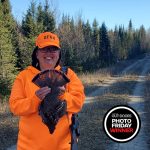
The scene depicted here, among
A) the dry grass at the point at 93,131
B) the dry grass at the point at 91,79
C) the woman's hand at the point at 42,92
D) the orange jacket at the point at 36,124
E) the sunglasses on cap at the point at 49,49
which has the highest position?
the sunglasses on cap at the point at 49,49

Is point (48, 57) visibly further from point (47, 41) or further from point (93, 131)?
point (93, 131)

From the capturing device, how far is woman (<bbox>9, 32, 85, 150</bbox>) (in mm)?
3668

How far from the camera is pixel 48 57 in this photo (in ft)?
12.7

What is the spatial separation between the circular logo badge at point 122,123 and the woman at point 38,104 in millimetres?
925

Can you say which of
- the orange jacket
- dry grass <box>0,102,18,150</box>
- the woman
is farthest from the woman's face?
dry grass <box>0,102,18,150</box>

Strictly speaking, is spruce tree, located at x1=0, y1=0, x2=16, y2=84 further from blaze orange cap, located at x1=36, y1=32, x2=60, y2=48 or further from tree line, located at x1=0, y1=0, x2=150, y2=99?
blaze orange cap, located at x1=36, y1=32, x2=60, y2=48

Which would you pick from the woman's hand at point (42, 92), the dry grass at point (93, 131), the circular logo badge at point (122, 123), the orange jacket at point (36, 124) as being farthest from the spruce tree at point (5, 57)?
the woman's hand at point (42, 92)

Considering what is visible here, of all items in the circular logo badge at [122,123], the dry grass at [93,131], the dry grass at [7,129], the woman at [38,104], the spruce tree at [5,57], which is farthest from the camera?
the spruce tree at [5,57]

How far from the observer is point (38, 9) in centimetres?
3372

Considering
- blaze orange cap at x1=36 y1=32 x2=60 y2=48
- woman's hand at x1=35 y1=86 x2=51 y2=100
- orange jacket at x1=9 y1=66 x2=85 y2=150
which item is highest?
blaze orange cap at x1=36 y1=32 x2=60 y2=48

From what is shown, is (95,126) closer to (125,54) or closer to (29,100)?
(29,100)

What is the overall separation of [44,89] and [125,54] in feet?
320

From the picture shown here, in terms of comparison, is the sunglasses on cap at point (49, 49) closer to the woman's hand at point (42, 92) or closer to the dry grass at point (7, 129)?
the woman's hand at point (42, 92)

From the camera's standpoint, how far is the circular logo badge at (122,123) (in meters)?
4.65
